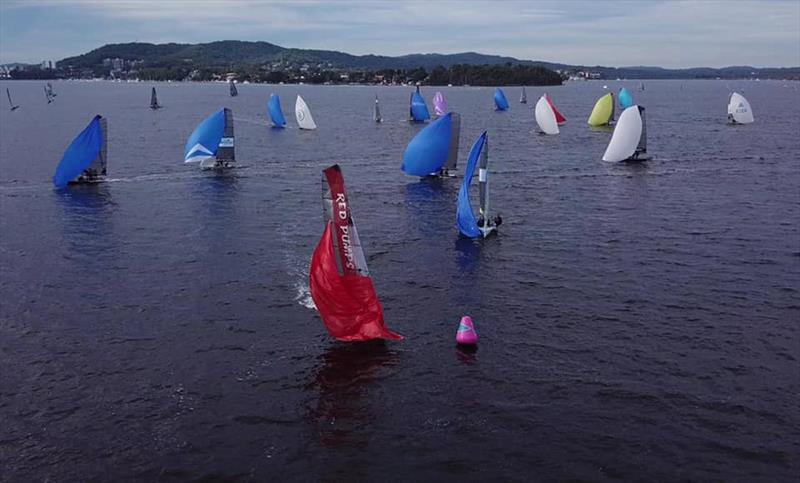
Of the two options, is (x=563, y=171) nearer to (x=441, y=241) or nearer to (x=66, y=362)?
(x=441, y=241)

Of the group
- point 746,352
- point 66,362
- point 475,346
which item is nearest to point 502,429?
point 475,346

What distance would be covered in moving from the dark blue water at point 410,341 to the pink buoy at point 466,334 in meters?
0.66

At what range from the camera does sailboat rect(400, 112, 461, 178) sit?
5484 cm

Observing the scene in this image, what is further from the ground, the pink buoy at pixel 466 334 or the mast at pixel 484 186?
the mast at pixel 484 186

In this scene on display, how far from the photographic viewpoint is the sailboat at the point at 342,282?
981 inches

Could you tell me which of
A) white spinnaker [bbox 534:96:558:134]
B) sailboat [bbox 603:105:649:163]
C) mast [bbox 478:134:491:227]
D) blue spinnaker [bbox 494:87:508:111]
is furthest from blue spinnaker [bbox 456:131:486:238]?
blue spinnaker [bbox 494:87:508:111]

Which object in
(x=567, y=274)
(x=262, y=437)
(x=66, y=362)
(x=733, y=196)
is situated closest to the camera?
(x=262, y=437)

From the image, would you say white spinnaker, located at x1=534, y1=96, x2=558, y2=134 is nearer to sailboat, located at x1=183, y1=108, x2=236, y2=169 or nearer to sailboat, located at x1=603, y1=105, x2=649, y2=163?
sailboat, located at x1=603, y1=105, x2=649, y2=163

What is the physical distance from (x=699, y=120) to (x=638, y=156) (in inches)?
2299

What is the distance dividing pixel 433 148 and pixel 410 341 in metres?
32.5

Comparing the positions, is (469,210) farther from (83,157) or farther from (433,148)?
(83,157)

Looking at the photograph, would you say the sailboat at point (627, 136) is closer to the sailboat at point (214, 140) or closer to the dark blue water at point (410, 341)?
the dark blue water at point (410, 341)

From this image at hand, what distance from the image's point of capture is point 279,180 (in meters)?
58.5

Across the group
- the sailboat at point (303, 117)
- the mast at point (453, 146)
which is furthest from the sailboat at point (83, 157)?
the sailboat at point (303, 117)
